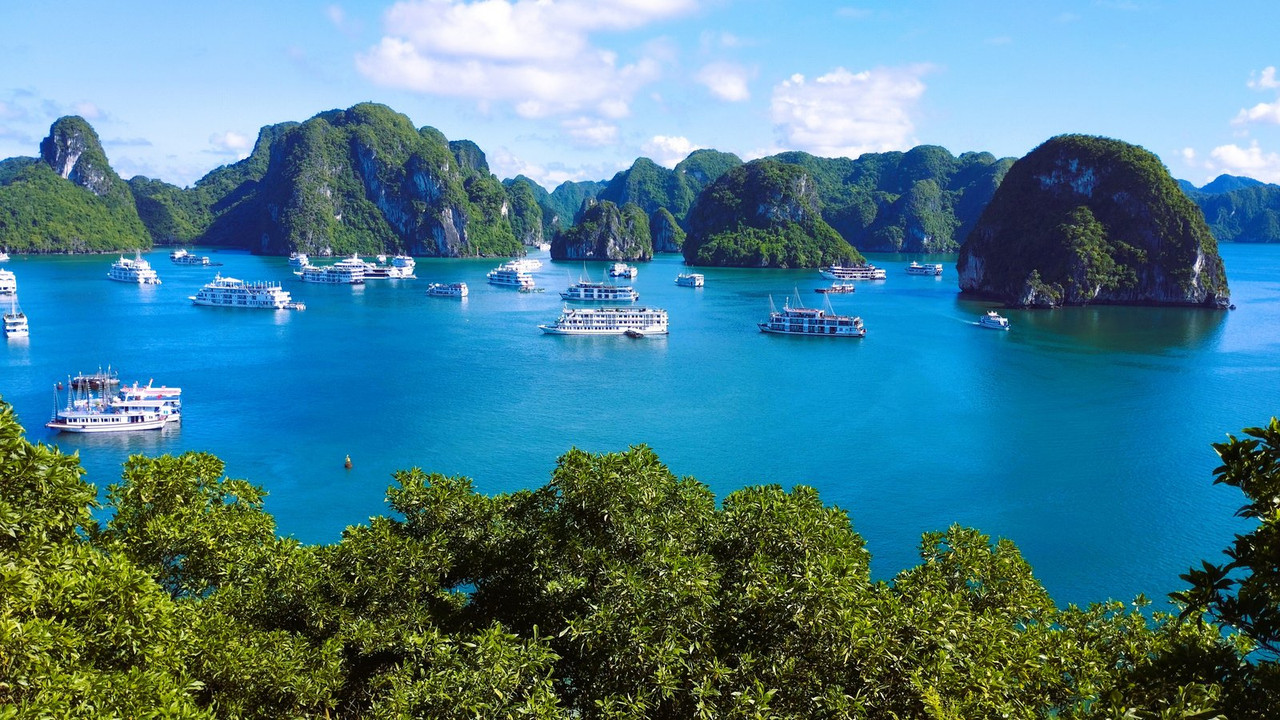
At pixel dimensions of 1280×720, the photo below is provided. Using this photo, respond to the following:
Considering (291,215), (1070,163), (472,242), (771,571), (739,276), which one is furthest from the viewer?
(472,242)

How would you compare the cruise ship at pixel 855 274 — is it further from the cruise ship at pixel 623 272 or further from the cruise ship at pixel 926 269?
the cruise ship at pixel 623 272

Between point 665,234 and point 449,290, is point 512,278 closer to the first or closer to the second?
point 449,290

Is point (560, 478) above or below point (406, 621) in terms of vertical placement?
above

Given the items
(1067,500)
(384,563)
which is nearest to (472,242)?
(1067,500)

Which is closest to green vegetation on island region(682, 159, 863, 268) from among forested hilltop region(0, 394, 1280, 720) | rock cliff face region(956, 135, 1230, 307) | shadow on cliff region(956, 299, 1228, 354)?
rock cliff face region(956, 135, 1230, 307)

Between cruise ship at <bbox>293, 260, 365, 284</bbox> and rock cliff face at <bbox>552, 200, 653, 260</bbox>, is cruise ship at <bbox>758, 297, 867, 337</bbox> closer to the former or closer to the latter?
cruise ship at <bbox>293, 260, 365, 284</bbox>

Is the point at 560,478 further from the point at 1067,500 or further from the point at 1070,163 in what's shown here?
the point at 1070,163
